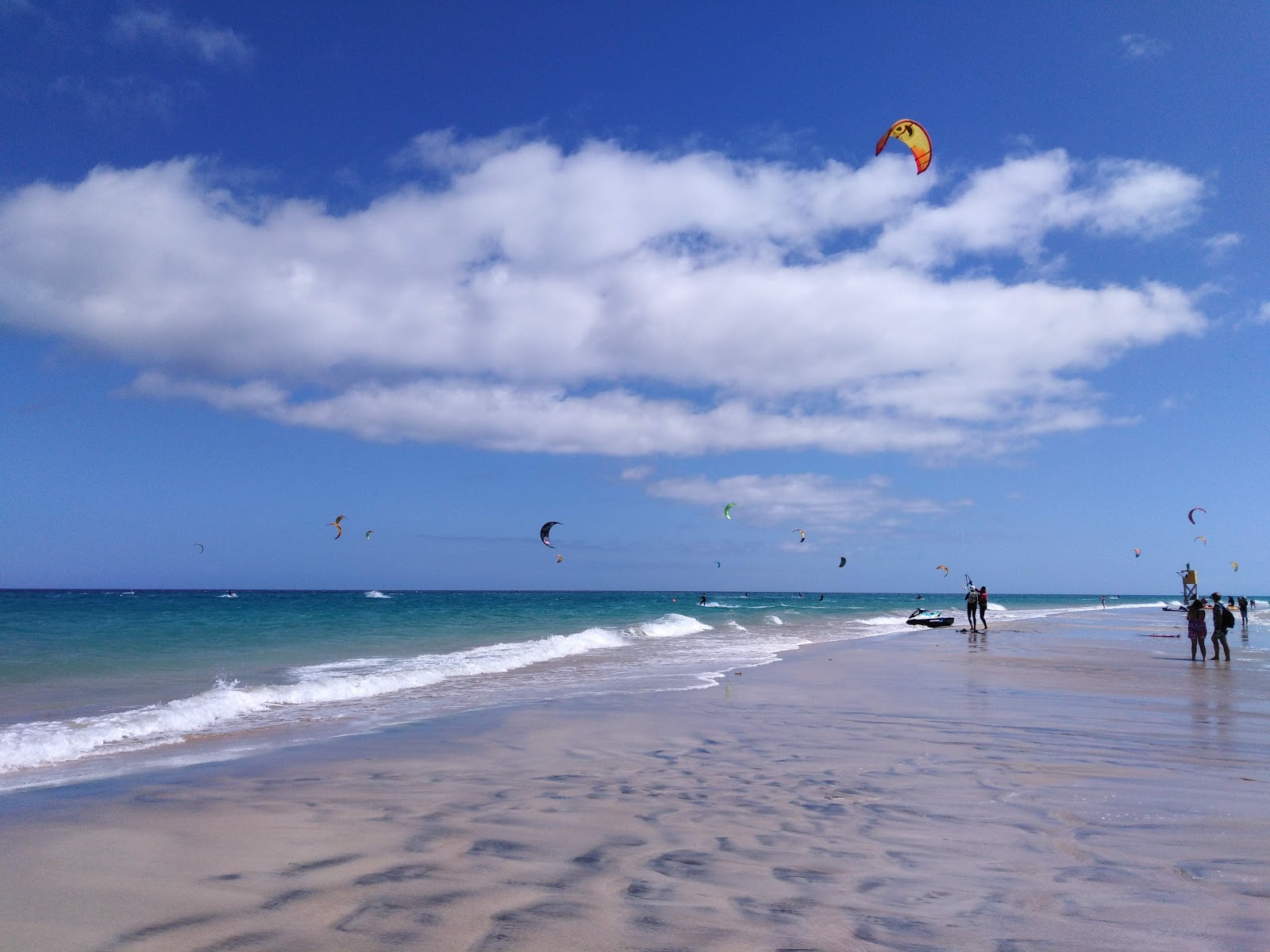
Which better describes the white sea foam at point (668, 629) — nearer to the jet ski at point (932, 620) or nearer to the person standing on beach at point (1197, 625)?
the jet ski at point (932, 620)

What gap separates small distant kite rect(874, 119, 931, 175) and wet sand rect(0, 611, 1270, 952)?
9284 millimetres

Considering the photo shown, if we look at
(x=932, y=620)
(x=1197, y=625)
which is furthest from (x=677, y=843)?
(x=932, y=620)

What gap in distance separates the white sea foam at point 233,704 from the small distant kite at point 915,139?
13.6 m

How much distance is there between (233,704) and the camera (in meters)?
12.4

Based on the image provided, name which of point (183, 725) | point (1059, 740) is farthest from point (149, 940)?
point (1059, 740)

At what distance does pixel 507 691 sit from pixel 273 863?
31.9 ft

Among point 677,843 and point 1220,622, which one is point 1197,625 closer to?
point 1220,622

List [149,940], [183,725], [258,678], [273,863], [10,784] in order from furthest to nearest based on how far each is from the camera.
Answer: [258,678] < [183,725] < [10,784] < [273,863] < [149,940]

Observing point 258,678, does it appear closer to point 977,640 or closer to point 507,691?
point 507,691

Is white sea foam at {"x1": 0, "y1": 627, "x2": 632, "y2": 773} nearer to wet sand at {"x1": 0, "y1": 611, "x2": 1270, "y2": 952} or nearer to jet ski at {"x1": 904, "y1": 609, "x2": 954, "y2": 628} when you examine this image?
wet sand at {"x1": 0, "y1": 611, "x2": 1270, "y2": 952}

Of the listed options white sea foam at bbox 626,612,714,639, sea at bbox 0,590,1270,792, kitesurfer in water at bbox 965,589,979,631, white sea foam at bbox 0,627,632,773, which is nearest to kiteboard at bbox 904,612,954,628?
sea at bbox 0,590,1270,792

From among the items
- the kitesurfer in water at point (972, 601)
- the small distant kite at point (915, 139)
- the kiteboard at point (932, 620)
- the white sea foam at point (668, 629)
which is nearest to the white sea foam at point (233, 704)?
the white sea foam at point (668, 629)

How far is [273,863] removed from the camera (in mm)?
5035

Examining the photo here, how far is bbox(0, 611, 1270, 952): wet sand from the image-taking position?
4.01 meters
